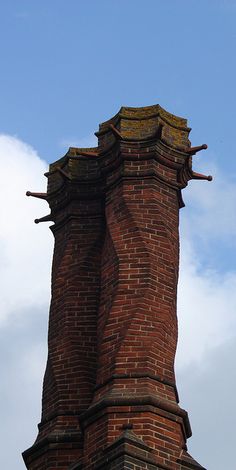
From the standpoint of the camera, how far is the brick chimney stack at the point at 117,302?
1598 centimetres

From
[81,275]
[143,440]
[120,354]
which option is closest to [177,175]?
[81,275]

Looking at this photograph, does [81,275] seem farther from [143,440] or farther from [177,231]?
[143,440]

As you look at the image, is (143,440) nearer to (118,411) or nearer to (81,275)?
(118,411)

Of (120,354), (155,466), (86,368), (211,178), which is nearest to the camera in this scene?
(155,466)

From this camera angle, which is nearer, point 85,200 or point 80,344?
point 80,344

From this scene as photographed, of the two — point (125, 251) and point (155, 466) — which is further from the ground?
point (125, 251)

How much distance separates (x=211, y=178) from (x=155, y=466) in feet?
15.3

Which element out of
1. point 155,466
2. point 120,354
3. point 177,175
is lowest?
point 155,466

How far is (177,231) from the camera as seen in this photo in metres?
18.2

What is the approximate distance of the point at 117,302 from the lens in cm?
1709

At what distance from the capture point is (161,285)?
1725cm

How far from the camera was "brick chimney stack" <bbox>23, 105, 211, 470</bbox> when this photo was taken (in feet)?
52.4

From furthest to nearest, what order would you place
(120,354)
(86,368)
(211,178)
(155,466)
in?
(211,178), (86,368), (120,354), (155,466)

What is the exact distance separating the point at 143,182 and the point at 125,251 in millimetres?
1030
